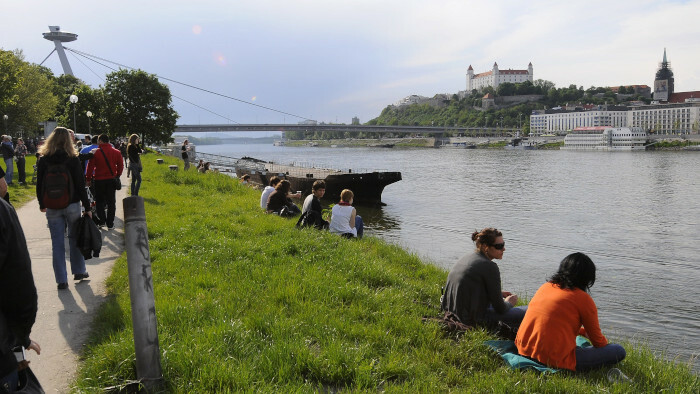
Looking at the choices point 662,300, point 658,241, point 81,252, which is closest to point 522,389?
point 81,252

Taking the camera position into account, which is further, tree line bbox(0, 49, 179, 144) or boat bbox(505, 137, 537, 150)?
boat bbox(505, 137, 537, 150)

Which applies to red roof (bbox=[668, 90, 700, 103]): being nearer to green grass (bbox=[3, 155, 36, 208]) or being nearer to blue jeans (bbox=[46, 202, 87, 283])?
green grass (bbox=[3, 155, 36, 208])

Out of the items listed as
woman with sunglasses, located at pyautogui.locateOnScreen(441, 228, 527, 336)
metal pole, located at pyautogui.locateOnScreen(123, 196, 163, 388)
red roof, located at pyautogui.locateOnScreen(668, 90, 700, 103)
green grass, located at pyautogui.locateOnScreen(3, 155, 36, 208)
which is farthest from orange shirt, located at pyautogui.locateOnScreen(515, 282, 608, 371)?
red roof, located at pyautogui.locateOnScreen(668, 90, 700, 103)

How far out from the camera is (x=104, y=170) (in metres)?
8.89

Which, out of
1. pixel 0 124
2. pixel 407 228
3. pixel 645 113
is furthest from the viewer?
pixel 645 113

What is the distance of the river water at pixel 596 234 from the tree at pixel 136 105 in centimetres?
A: 2159

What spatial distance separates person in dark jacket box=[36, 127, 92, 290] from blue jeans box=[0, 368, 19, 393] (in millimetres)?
3909

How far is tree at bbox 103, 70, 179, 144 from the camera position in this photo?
42875mm

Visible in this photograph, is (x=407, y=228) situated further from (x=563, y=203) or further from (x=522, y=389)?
(x=522, y=389)

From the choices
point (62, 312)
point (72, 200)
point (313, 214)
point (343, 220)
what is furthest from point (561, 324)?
point (313, 214)

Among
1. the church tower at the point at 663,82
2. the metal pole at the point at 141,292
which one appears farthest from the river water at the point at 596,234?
the church tower at the point at 663,82

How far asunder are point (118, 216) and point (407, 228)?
34.6 ft

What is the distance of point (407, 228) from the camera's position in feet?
62.5

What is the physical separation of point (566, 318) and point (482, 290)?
1010mm
